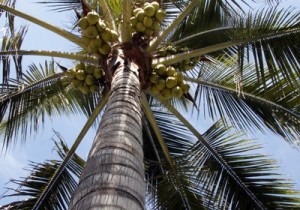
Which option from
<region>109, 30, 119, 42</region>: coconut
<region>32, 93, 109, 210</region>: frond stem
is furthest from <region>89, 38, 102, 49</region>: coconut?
<region>32, 93, 109, 210</region>: frond stem

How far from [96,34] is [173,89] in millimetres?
1076

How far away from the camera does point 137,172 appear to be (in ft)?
10.1

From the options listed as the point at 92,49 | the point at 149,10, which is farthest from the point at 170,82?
the point at 92,49

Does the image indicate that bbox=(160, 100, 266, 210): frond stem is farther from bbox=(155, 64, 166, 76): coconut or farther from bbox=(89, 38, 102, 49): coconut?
bbox=(89, 38, 102, 49): coconut

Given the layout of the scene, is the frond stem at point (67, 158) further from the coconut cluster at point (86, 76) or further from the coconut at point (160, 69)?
the coconut at point (160, 69)

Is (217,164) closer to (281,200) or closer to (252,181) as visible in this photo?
(252,181)

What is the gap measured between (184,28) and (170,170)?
8.24ft

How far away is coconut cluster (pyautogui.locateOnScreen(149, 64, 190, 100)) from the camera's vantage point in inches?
210

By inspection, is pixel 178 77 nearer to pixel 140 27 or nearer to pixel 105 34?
pixel 140 27

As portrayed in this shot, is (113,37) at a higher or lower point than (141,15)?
lower

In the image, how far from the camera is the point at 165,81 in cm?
537

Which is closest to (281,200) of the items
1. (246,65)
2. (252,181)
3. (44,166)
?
(252,181)

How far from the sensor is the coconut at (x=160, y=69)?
536 cm

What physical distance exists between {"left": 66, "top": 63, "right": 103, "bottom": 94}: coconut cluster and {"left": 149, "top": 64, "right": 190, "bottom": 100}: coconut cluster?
611mm
